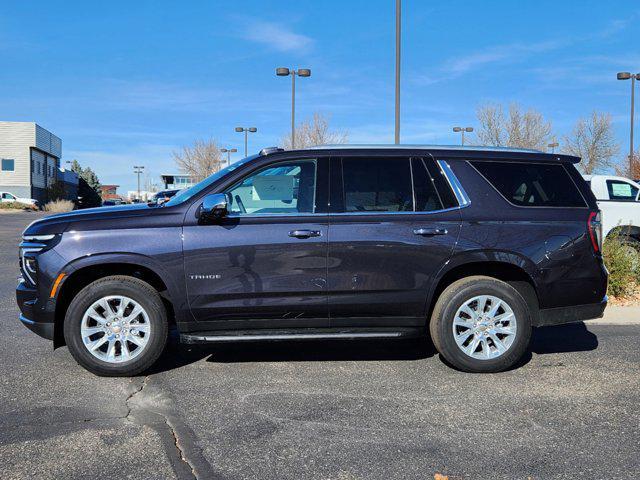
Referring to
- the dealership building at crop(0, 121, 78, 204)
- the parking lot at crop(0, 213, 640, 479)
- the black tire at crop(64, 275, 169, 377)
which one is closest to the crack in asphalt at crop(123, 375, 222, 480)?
the parking lot at crop(0, 213, 640, 479)

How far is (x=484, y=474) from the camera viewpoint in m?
3.25

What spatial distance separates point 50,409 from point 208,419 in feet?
3.73

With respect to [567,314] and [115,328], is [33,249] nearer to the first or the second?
[115,328]

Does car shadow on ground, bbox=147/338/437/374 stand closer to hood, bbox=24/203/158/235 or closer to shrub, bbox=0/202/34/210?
hood, bbox=24/203/158/235

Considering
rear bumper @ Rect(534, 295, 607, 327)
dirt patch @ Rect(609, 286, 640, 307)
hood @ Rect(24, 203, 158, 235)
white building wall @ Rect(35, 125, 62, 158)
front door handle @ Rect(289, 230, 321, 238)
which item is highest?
white building wall @ Rect(35, 125, 62, 158)

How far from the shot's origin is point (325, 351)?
594 centimetres

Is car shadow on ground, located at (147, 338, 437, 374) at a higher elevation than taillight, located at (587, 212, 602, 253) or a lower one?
lower

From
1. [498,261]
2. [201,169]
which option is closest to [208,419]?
[498,261]

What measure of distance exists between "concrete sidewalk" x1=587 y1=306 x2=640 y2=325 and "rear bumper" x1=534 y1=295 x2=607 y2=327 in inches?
90.6

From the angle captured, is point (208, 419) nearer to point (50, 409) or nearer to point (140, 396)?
point (140, 396)

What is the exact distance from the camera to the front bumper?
193 inches

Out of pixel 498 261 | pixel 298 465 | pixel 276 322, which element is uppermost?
pixel 498 261

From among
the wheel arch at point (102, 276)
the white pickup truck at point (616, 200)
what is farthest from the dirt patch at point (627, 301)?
the wheel arch at point (102, 276)

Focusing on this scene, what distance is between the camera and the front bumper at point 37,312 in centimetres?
490
